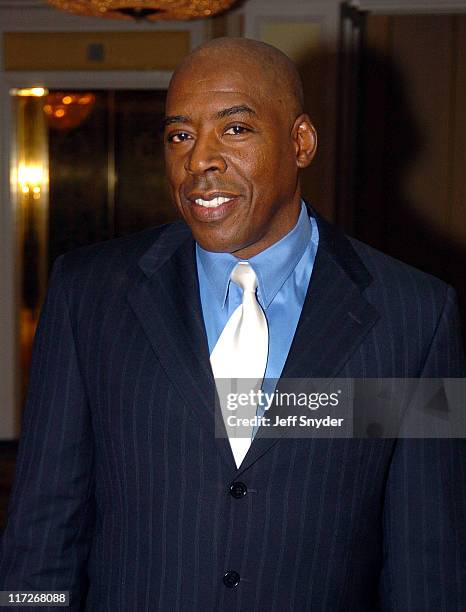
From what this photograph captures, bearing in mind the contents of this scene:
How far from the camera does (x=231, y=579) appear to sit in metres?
1.30

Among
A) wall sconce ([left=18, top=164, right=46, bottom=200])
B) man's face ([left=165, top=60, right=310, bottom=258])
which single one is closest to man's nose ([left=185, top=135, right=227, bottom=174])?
man's face ([left=165, top=60, right=310, bottom=258])

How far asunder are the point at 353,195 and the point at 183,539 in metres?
4.81

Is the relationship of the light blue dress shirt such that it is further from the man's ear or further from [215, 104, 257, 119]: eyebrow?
[215, 104, 257, 119]: eyebrow

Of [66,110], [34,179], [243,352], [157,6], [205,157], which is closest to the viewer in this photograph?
[205,157]

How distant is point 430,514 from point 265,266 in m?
0.44

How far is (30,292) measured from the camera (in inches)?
318

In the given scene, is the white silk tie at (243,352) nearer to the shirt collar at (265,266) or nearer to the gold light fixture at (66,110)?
the shirt collar at (265,266)

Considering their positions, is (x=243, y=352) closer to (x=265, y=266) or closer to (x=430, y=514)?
(x=265, y=266)

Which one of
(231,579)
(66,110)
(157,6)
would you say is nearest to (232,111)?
(231,579)

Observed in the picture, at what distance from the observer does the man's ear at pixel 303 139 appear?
1.34 meters

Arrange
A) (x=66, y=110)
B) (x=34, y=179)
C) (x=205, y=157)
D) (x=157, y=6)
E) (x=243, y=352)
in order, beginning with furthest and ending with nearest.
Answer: (x=66, y=110)
(x=34, y=179)
(x=157, y=6)
(x=243, y=352)
(x=205, y=157)

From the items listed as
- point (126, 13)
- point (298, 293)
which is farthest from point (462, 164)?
point (298, 293)

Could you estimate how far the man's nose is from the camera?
1.24 meters

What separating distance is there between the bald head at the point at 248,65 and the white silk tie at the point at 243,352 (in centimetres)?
26
